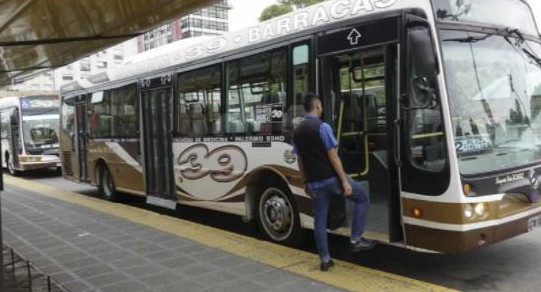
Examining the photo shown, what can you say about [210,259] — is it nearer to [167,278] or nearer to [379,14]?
[167,278]

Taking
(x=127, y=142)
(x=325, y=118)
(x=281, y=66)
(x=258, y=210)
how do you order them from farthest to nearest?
(x=127, y=142) → (x=258, y=210) → (x=281, y=66) → (x=325, y=118)

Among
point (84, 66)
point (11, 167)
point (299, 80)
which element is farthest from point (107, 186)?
point (84, 66)

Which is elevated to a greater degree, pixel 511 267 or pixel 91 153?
pixel 91 153

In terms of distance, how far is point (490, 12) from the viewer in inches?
227

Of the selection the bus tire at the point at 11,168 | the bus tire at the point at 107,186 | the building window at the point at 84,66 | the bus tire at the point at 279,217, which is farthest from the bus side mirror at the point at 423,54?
the building window at the point at 84,66

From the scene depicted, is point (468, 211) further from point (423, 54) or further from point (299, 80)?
point (299, 80)

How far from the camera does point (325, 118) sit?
630 centimetres

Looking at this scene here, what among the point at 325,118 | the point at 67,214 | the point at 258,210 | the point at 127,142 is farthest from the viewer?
the point at 127,142

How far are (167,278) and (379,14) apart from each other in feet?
10.5

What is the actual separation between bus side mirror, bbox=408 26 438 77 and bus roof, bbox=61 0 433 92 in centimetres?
26

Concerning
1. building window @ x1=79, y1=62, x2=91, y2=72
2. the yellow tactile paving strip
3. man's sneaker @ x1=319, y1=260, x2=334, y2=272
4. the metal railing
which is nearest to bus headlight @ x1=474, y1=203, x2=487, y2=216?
the yellow tactile paving strip

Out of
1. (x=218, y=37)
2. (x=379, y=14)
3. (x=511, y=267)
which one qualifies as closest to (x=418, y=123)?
(x=379, y=14)

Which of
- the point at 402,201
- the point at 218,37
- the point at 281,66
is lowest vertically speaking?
the point at 402,201

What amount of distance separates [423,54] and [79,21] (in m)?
3.09
